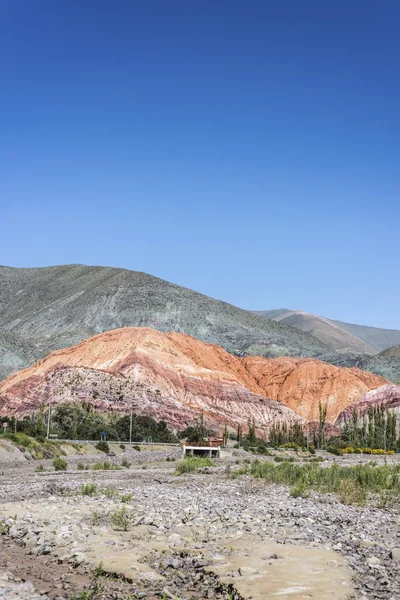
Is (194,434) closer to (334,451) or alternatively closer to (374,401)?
(334,451)

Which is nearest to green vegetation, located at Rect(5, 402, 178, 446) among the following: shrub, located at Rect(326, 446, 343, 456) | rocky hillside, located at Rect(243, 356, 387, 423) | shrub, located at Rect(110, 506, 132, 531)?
shrub, located at Rect(326, 446, 343, 456)

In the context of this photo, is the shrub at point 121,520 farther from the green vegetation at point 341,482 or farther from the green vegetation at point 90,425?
the green vegetation at point 90,425

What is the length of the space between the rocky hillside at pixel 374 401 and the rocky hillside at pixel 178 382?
3.14m

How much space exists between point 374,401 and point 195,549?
129705mm

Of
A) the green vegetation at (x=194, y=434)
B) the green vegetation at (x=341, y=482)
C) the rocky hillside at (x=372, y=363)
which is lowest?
the green vegetation at (x=194, y=434)

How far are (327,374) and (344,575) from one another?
141528 millimetres

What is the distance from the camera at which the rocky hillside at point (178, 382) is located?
4373 inches

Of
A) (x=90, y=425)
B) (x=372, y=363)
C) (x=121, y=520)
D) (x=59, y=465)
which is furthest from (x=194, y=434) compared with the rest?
(x=372, y=363)

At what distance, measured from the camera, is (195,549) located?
45.7ft

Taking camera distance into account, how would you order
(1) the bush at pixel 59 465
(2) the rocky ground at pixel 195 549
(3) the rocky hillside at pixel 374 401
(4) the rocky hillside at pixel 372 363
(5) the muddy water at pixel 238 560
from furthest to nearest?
(4) the rocky hillside at pixel 372 363
(3) the rocky hillside at pixel 374 401
(1) the bush at pixel 59 465
(2) the rocky ground at pixel 195 549
(5) the muddy water at pixel 238 560

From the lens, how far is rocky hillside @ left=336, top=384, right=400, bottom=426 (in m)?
135

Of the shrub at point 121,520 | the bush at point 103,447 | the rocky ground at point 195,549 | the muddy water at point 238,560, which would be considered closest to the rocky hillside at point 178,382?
the bush at point 103,447

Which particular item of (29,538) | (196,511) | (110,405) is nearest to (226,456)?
(110,405)

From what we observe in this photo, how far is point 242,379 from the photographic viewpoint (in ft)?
485
